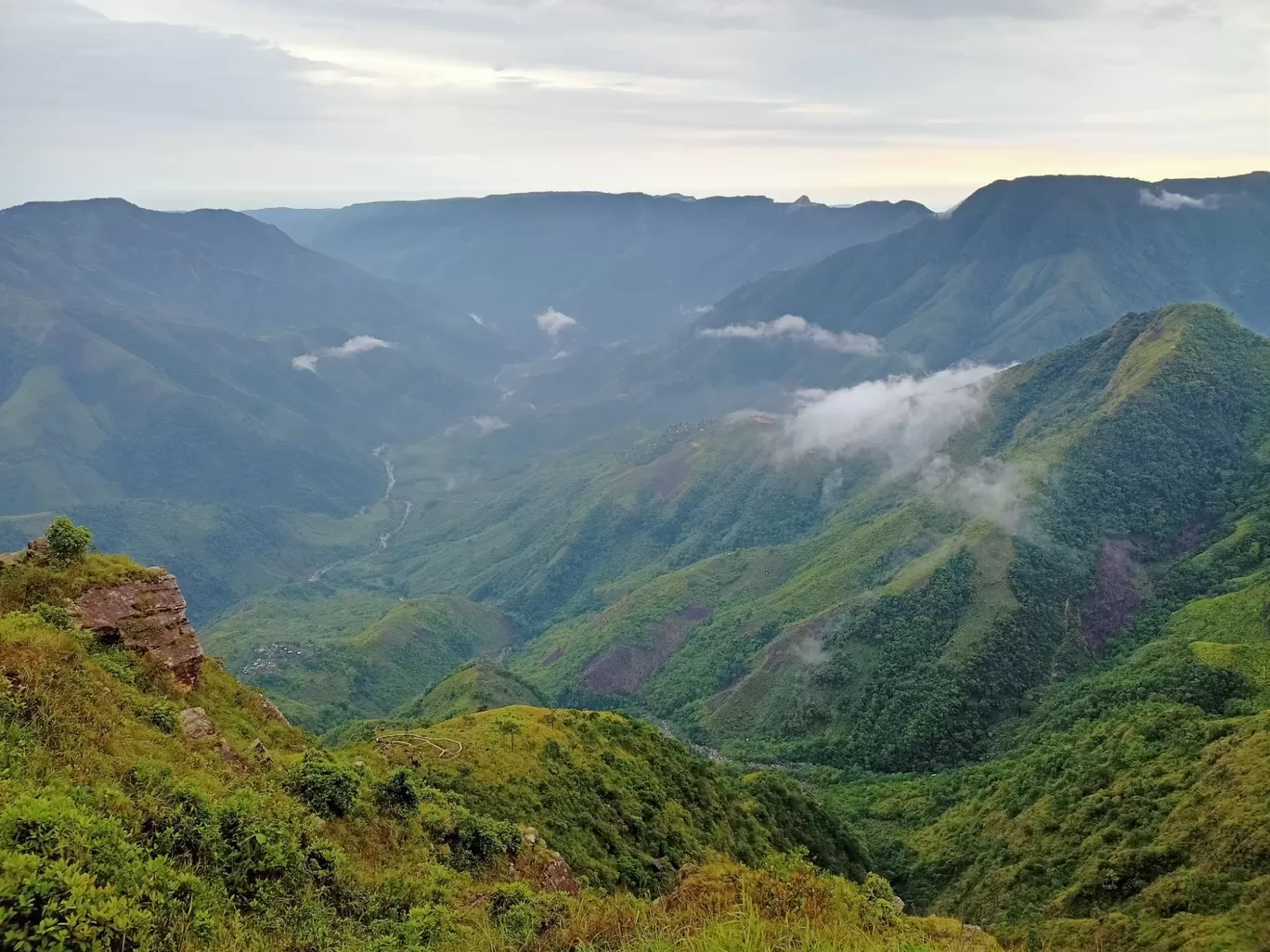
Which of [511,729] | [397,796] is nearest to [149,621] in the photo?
[397,796]

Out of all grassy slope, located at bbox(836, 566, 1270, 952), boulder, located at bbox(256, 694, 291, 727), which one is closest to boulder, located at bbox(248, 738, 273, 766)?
boulder, located at bbox(256, 694, 291, 727)

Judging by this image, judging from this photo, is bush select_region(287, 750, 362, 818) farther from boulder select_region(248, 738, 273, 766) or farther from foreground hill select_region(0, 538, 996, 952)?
boulder select_region(248, 738, 273, 766)

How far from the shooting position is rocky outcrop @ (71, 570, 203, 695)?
27.5 m

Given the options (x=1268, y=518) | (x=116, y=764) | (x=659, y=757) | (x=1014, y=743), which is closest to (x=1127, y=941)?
(x=659, y=757)

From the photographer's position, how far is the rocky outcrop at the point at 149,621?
27547 millimetres

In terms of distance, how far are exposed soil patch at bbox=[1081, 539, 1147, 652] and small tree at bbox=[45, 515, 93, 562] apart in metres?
138

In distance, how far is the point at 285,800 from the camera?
24.0 m

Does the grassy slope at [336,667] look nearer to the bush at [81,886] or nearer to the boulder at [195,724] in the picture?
the boulder at [195,724]

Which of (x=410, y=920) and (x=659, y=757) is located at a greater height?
(x=410, y=920)

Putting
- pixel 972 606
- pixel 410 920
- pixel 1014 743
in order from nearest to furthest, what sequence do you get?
pixel 410 920 → pixel 1014 743 → pixel 972 606

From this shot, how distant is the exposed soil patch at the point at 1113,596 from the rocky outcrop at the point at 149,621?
134m

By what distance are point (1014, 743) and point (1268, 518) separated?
226 ft

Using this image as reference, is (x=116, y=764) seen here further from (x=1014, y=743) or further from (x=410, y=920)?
(x=1014, y=743)

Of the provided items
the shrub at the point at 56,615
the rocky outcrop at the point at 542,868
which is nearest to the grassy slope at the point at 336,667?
the rocky outcrop at the point at 542,868
